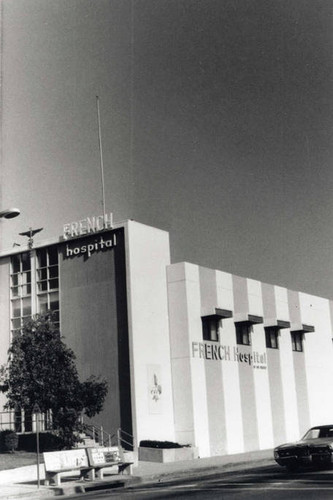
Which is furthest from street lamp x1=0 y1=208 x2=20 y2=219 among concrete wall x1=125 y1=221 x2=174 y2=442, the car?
concrete wall x1=125 y1=221 x2=174 y2=442

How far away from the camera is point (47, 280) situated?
125 feet

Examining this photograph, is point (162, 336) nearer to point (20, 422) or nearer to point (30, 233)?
point (20, 422)

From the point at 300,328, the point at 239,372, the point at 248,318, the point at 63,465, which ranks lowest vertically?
the point at 63,465

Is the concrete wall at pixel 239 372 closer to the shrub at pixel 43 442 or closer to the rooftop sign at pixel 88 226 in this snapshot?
the rooftop sign at pixel 88 226

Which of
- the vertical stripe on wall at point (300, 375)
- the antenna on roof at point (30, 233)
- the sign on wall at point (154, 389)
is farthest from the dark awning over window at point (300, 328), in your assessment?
the antenna on roof at point (30, 233)

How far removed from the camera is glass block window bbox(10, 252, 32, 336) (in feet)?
128

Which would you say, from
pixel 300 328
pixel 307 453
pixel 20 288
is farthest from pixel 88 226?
pixel 307 453

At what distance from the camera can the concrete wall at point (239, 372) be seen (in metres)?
35.6

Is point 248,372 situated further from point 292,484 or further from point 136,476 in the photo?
point 292,484

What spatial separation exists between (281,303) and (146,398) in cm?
1352

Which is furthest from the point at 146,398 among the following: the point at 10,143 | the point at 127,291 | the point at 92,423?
the point at 10,143

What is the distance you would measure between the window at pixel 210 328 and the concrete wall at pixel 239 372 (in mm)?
458

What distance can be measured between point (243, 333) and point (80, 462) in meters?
20.0

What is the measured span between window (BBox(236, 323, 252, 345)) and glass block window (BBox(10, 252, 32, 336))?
39.1ft
